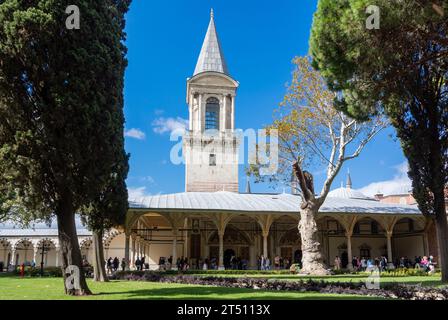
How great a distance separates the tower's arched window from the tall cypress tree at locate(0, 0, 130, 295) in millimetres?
28606

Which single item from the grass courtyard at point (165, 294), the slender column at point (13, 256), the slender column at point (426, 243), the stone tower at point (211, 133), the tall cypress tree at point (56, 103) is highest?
the stone tower at point (211, 133)

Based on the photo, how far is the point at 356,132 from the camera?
19.9 meters

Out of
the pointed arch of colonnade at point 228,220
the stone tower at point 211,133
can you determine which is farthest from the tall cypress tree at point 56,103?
the stone tower at point 211,133

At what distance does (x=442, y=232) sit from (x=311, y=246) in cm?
690

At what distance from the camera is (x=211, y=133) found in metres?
38.8

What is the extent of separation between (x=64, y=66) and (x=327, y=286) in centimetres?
851

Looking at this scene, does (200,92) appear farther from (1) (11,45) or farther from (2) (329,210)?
(1) (11,45)

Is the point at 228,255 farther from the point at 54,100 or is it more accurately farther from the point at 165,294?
the point at 54,100

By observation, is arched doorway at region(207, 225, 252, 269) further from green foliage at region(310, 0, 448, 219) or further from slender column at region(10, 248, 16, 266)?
green foliage at region(310, 0, 448, 219)

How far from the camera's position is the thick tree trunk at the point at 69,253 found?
10727 millimetres

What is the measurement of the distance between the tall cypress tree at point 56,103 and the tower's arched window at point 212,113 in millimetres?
28606

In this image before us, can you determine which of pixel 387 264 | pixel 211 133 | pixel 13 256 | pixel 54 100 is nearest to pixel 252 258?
pixel 387 264

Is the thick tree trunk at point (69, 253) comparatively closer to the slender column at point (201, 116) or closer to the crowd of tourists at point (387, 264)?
the crowd of tourists at point (387, 264)

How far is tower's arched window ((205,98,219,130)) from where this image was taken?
130ft
